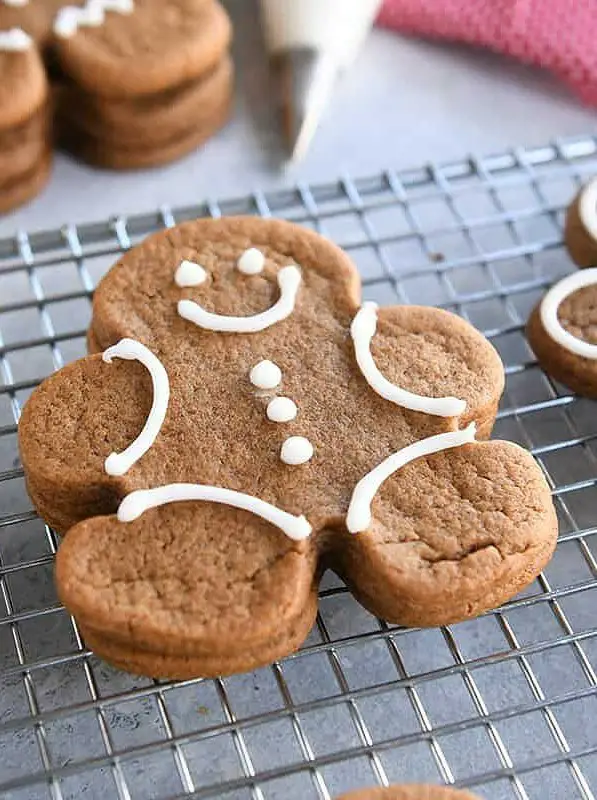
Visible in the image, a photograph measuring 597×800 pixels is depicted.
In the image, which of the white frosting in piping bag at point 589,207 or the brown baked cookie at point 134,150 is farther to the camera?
the brown baked cookie at point 134,150

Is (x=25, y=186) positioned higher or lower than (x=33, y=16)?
lower

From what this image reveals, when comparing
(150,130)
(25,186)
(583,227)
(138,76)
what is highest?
(583,227)

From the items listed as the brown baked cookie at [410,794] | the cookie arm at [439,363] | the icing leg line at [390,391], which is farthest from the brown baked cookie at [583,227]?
the brown baked cookie at [410,794]

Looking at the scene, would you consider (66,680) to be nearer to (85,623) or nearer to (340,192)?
(85,623)

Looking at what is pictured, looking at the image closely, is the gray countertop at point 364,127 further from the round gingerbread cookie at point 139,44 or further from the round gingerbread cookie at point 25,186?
the round gingerbread cookie at point 139,44

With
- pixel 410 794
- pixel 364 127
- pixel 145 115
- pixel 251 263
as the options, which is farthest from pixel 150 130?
pixel 410 794

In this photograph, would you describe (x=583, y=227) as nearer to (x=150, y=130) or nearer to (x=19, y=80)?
(x=150, y=130)
